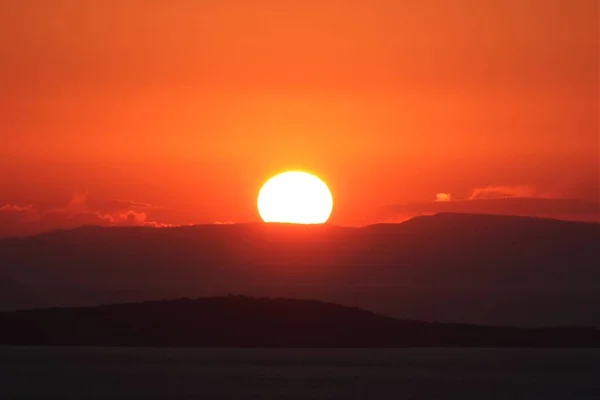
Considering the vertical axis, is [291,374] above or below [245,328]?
below

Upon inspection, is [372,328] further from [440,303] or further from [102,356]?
[440,303]

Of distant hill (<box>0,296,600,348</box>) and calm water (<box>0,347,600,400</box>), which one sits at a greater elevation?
distant hill (<box>0,296,600,348</box>)

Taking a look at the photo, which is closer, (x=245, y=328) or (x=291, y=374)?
(x=291, y=374)

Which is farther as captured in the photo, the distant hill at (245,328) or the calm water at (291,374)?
the distant hill at (245,328)

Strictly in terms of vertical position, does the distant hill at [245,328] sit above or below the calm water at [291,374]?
above
